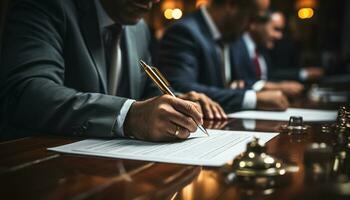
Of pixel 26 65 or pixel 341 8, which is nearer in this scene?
pixel 26 65

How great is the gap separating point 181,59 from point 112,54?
2.73 feet

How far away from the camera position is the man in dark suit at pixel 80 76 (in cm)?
103

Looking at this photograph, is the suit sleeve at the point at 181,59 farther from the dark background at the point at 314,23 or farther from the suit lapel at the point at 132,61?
the dark background at the point at 314,23

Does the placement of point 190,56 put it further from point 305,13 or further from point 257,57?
point 305,13

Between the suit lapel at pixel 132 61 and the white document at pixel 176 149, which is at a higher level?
the suit lapel at pixel 132 61

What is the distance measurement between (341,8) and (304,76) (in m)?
6.41

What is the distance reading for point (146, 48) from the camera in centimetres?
195

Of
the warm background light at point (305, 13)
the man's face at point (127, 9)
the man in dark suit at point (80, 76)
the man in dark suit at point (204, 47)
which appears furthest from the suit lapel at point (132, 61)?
the warm background light at point (305, 13)

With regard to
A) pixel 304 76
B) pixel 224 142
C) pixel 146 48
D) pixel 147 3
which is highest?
pixel 147 3

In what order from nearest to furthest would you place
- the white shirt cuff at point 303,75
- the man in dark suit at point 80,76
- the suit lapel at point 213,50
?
the man in dark suit at point 80,76
the suit lapel at point 213,50
the white shirt cuff at point 303,75

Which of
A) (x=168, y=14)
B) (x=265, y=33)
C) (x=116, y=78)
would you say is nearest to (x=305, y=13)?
(x=168, y=14)

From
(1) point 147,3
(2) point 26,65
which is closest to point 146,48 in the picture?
(1) point 147,3

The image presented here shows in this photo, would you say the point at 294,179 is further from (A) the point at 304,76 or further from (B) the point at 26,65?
(A) the point at 304,76

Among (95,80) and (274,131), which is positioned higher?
(95,80)
